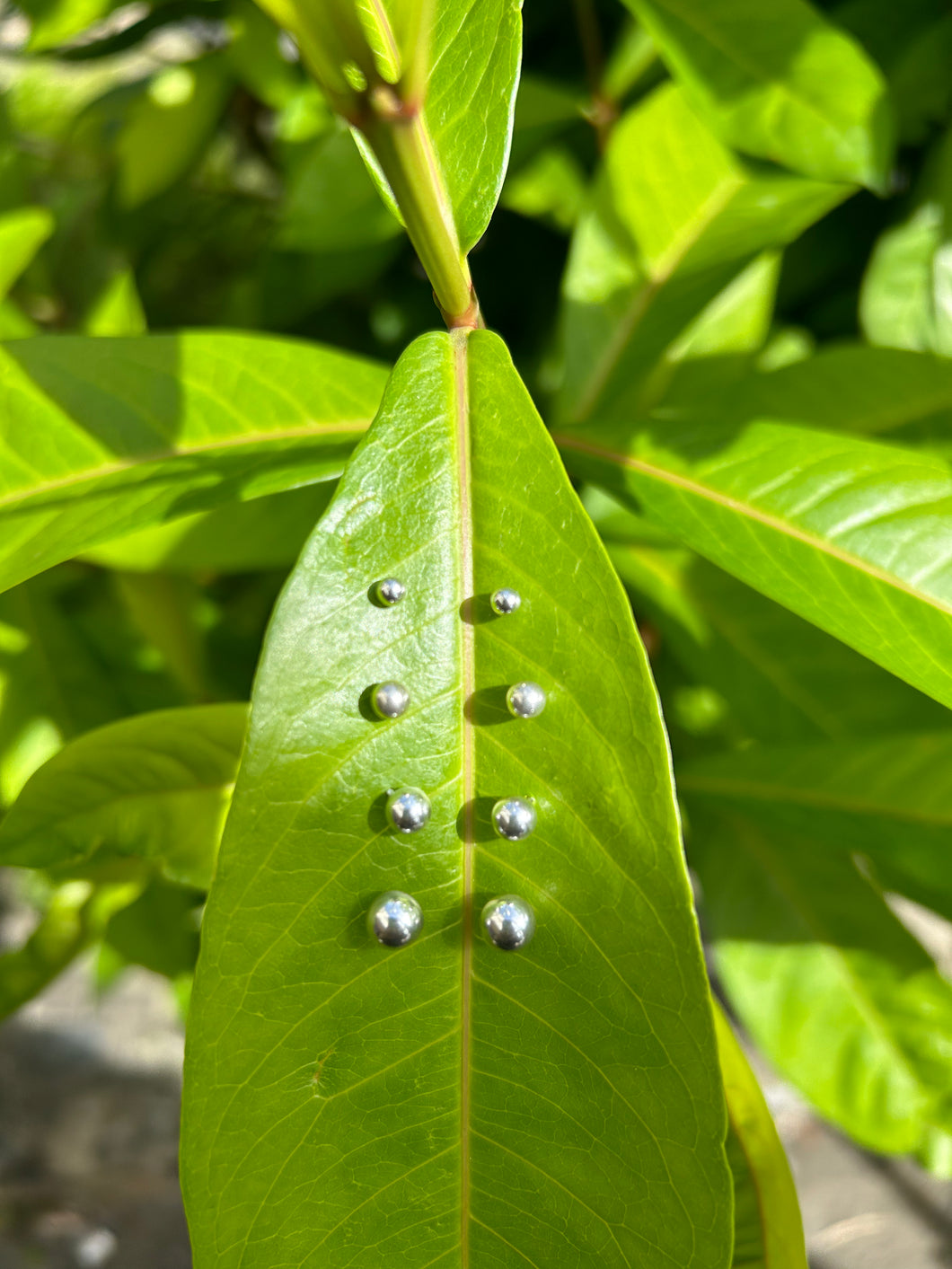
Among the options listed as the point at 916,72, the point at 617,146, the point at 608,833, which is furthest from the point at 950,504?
the point at 916,72

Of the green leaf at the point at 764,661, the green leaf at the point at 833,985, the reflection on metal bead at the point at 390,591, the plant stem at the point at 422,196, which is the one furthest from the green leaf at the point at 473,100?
the green leaf at the point at 833,985

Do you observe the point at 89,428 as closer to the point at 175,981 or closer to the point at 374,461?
the point at 374,461

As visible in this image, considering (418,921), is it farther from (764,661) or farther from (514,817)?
(764,661)

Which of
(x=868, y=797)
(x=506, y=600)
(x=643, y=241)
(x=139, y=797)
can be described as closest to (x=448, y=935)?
(x=506, y=600)

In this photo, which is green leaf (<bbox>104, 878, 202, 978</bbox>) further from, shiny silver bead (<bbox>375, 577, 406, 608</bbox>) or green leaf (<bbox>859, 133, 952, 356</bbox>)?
green leaf (<bbox>859, 133, 952, 356</bbox>)

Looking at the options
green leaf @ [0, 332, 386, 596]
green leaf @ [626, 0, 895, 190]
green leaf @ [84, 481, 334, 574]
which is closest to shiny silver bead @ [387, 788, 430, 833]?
green leaf @ [0, 332, 386, 596]

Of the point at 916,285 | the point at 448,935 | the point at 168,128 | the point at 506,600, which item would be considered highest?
the point at 168,128
